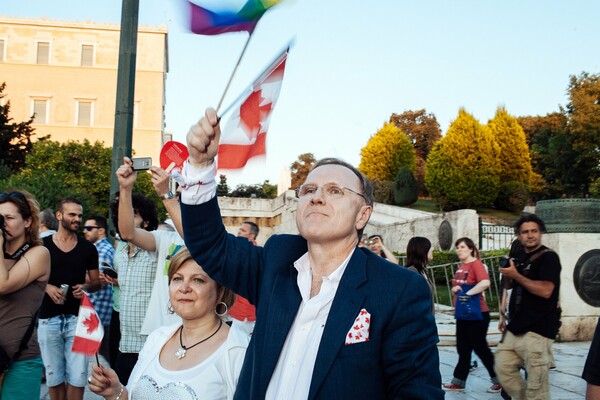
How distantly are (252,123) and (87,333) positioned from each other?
3.66 ft

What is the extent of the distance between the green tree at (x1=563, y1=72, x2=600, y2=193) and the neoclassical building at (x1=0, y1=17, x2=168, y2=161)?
31314mm

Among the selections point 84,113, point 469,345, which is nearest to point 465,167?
point 84,113

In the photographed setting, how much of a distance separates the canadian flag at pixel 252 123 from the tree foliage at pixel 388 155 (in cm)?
4934

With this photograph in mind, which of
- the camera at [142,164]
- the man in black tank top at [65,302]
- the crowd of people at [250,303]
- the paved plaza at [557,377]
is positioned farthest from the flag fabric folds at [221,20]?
the paved plaza at [557,377]

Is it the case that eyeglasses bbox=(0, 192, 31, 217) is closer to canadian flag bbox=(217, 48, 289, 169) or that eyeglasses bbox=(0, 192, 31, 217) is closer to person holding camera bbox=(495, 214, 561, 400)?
canadian flag bbox=(217, 48, 289, 169)

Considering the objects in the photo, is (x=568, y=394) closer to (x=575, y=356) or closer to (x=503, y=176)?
(x=575, y=356)

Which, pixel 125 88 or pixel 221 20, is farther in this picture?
pixel 125 88

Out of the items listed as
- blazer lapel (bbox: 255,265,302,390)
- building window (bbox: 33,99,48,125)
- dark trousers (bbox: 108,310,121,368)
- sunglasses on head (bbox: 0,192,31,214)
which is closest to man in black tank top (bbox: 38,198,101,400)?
dark trousers (bbox: 108,310,121,368)

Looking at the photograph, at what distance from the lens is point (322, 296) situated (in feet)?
7.89

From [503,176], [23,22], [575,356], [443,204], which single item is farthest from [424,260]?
[23,22]

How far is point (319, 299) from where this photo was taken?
2.40m

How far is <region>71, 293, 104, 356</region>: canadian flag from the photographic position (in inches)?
103

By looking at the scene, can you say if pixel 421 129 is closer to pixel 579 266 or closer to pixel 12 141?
pixel 12 141

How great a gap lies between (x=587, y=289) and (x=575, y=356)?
1667 millimetres
